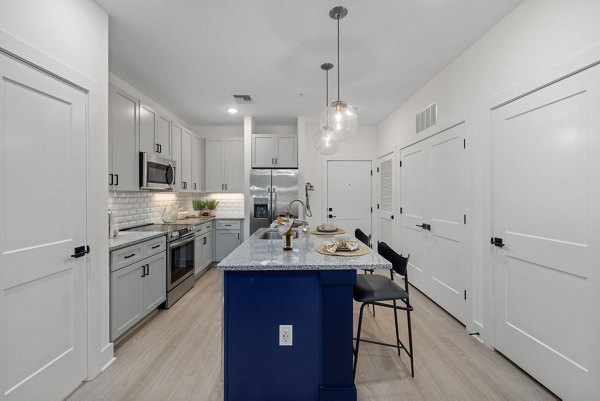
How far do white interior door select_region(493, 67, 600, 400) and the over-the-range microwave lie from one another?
3547 mm

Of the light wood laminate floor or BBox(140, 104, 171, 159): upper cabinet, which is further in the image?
BBox(140, 104, 171, 159): upper cabinet

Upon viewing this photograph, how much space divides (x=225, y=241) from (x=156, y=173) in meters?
1.87

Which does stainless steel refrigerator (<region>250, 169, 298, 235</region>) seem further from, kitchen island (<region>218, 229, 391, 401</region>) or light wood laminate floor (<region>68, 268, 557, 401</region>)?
kitchen island (<region>218, 229, 391, 401</region>)

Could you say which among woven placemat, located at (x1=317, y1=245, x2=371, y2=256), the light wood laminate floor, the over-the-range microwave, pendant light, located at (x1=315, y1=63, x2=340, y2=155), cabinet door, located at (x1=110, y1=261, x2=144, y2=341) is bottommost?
the light wood laminate floor

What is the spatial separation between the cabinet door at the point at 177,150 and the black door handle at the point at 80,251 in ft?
7.41

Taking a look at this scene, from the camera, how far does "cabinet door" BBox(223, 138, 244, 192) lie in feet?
16.5

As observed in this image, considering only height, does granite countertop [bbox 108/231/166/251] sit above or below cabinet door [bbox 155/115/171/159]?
below

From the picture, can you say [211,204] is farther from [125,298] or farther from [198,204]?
[125,298]

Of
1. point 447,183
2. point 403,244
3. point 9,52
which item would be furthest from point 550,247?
point 9,52

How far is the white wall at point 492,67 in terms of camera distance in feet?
5.43

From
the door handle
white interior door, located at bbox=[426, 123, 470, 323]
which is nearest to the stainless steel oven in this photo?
white interior door, located at bbox=[426, 123, 470, 323]

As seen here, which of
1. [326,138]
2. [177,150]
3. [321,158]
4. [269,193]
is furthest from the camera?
[321,158]

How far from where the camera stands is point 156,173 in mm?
3350

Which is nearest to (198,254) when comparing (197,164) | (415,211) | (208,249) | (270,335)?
(208,249)
